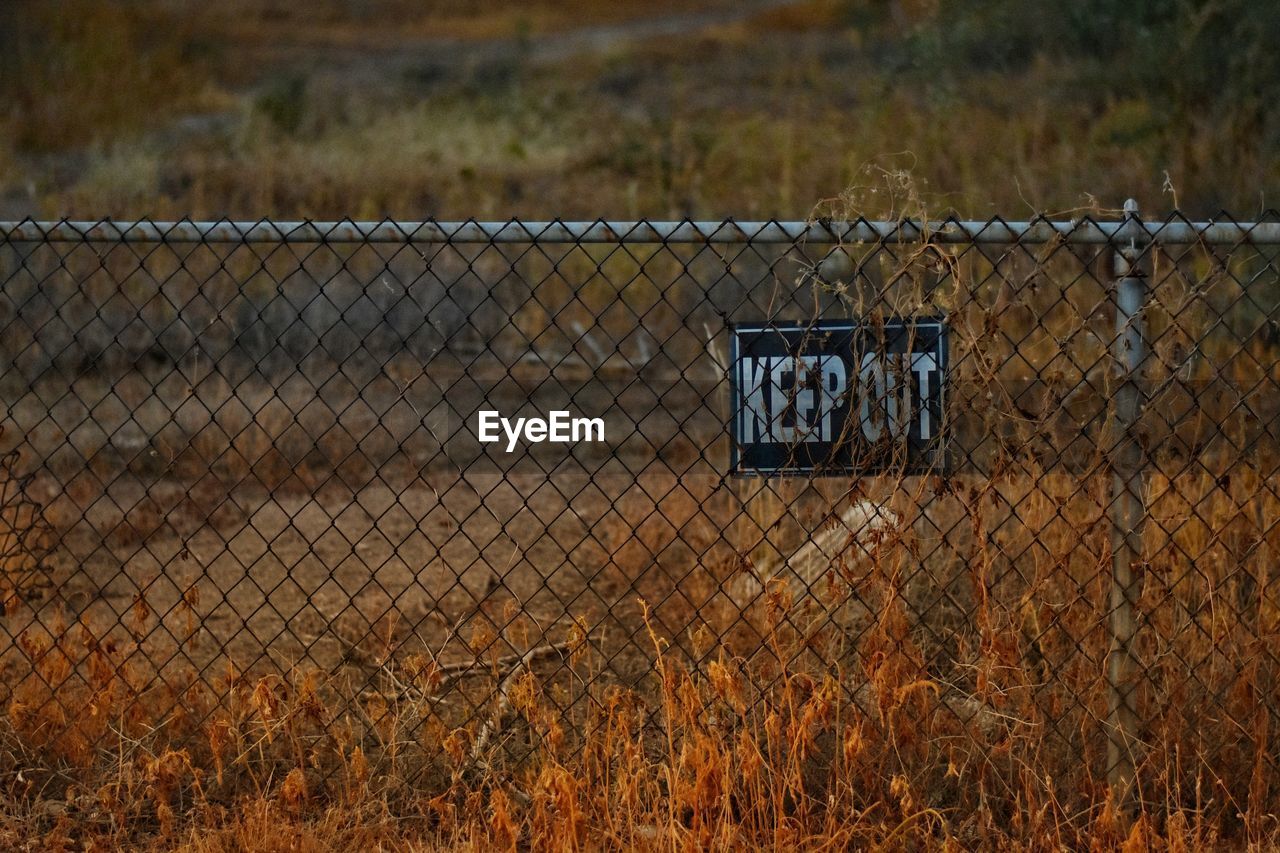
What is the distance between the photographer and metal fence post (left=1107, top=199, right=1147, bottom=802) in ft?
9.41

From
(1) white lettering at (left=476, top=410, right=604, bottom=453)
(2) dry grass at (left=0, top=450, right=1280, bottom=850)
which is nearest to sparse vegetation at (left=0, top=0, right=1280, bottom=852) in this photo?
(2) dry grass at (left=0, top=450, right=1280, bottom=850)

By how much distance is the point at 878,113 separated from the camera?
12250mm

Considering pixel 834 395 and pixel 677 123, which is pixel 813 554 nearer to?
pixel 834 395

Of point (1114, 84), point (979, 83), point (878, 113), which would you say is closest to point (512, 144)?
point (878, 113)

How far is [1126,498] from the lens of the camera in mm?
2928

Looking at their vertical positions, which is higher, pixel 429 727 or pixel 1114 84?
pixel 1114 84

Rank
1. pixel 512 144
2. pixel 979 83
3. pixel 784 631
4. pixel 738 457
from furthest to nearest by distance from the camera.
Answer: pixel 512 144
pixel 979 83
pixel 784 631
pixel 738 457

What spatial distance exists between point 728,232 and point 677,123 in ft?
36.4

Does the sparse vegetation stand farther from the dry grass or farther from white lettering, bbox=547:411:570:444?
white lettering, bbox=547:411:570:444

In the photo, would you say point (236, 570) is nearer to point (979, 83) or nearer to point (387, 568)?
point (387, 568)

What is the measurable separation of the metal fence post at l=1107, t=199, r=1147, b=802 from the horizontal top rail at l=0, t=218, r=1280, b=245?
0.07m

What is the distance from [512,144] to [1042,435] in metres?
11.5

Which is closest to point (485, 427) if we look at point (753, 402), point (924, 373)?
point (753, 402)

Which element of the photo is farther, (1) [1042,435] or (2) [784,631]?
(2) [784,631]
